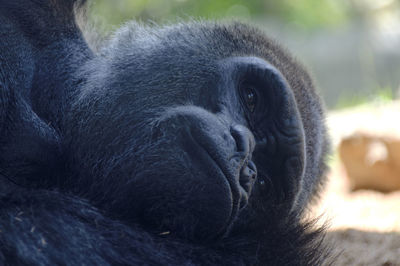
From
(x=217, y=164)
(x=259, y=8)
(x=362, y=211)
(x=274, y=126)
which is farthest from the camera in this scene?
(x=259, y=8)

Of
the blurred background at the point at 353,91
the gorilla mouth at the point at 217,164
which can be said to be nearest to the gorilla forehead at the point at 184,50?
the blurred background at the point at 353,91

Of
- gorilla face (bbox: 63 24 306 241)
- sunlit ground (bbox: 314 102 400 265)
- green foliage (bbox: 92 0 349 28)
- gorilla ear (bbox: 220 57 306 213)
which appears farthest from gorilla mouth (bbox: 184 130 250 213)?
green foliage (bbox: 92 0 349 28)

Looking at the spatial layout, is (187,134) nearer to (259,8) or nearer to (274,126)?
(274,126)

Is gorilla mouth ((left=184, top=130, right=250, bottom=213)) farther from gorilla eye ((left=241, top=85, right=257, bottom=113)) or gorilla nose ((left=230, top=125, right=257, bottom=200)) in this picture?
gorilla eye ((left=241, top=85, right=257, bottom=113))

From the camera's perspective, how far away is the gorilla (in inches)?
75.2

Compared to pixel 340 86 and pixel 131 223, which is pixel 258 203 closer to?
pixel 131 223

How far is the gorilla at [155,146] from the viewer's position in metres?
1.91

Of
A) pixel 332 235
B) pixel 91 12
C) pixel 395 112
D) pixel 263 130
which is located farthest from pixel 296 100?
pixel 395 112

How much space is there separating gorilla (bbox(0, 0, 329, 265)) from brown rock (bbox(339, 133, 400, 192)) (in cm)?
203

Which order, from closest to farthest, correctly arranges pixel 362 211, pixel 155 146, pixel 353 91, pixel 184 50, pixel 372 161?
pixel 155 146, pixel 184 50, pixel 362 211, pixel 372 161, pixel 353 91

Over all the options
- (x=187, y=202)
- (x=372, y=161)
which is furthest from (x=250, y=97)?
(x=372, y=161)

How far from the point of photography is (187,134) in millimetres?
1972

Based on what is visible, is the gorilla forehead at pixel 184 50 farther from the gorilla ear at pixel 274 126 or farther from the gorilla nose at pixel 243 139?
the gorilla nose at pixel 243 139

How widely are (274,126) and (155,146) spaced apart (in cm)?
46
